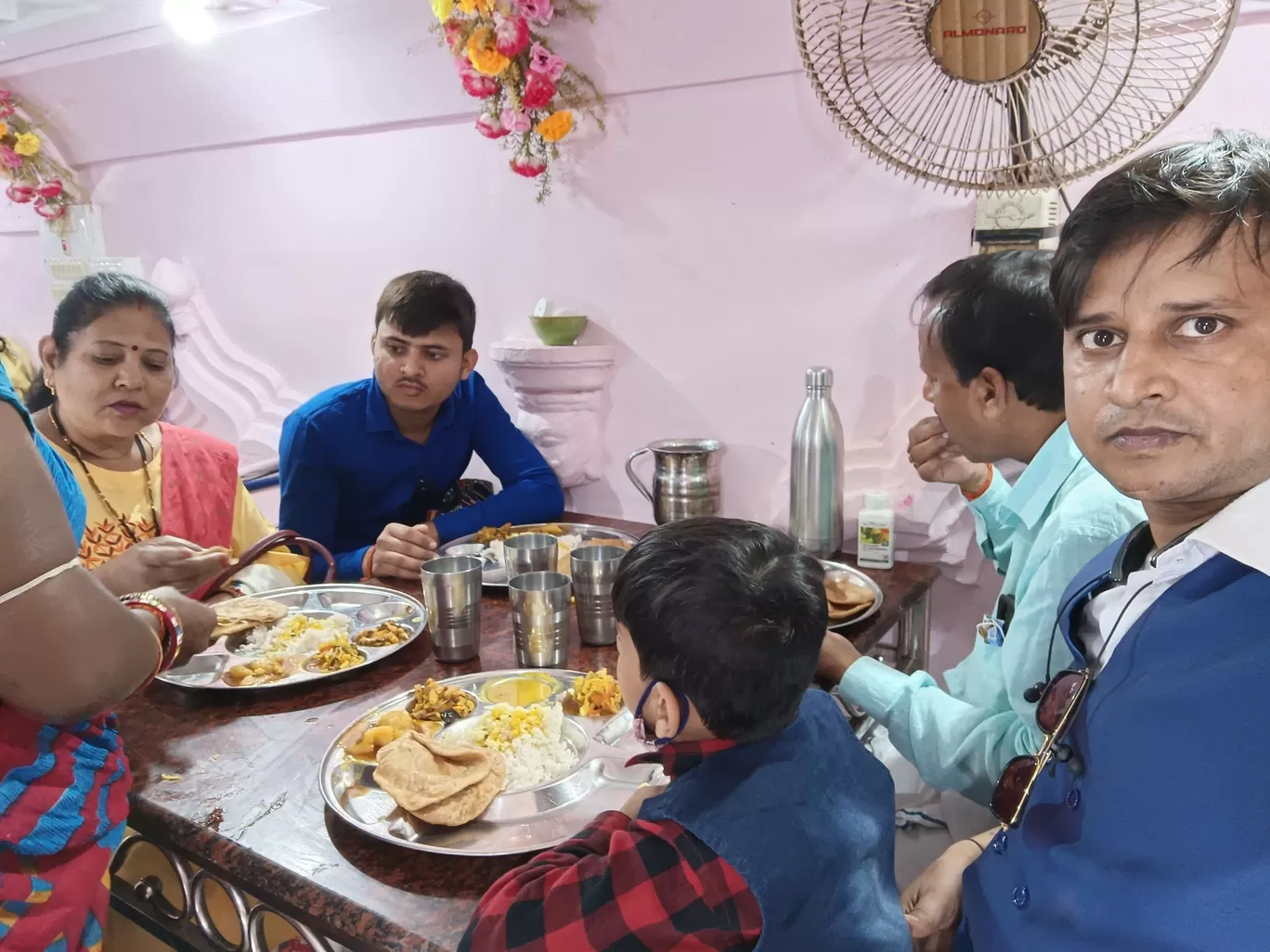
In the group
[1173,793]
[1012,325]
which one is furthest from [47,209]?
[1173,793]

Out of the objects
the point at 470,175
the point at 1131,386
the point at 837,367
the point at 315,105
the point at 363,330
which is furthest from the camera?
the point at 363,330

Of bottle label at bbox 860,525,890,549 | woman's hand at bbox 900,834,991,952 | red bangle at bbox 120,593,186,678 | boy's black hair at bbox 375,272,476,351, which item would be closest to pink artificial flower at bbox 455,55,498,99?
boy's black hair at bbox 375,272,476,351

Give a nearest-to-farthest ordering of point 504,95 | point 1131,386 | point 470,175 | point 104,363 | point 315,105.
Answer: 1. point 1131,386
2. point 104,363
3. point 504,95
4. point 470,175
5. point 315,105

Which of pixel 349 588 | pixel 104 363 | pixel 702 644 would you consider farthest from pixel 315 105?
pixel 702 644

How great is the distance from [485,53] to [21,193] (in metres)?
2.73

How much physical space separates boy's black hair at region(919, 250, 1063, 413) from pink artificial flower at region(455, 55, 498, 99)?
5.22ft

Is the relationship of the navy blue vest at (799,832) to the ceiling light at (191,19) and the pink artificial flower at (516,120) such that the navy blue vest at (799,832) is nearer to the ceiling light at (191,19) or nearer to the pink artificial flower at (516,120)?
the pink artificial flower at (516,120)

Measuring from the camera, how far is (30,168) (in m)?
3.85

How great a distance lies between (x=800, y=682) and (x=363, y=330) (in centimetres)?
270

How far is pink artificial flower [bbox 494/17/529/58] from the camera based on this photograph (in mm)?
2297

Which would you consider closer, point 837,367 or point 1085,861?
point 1085,861

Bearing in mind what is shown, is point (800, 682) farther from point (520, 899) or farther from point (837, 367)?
point (837, 367)

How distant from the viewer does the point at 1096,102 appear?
1.77m

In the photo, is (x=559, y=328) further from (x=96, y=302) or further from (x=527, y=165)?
(x=96, y=302)
